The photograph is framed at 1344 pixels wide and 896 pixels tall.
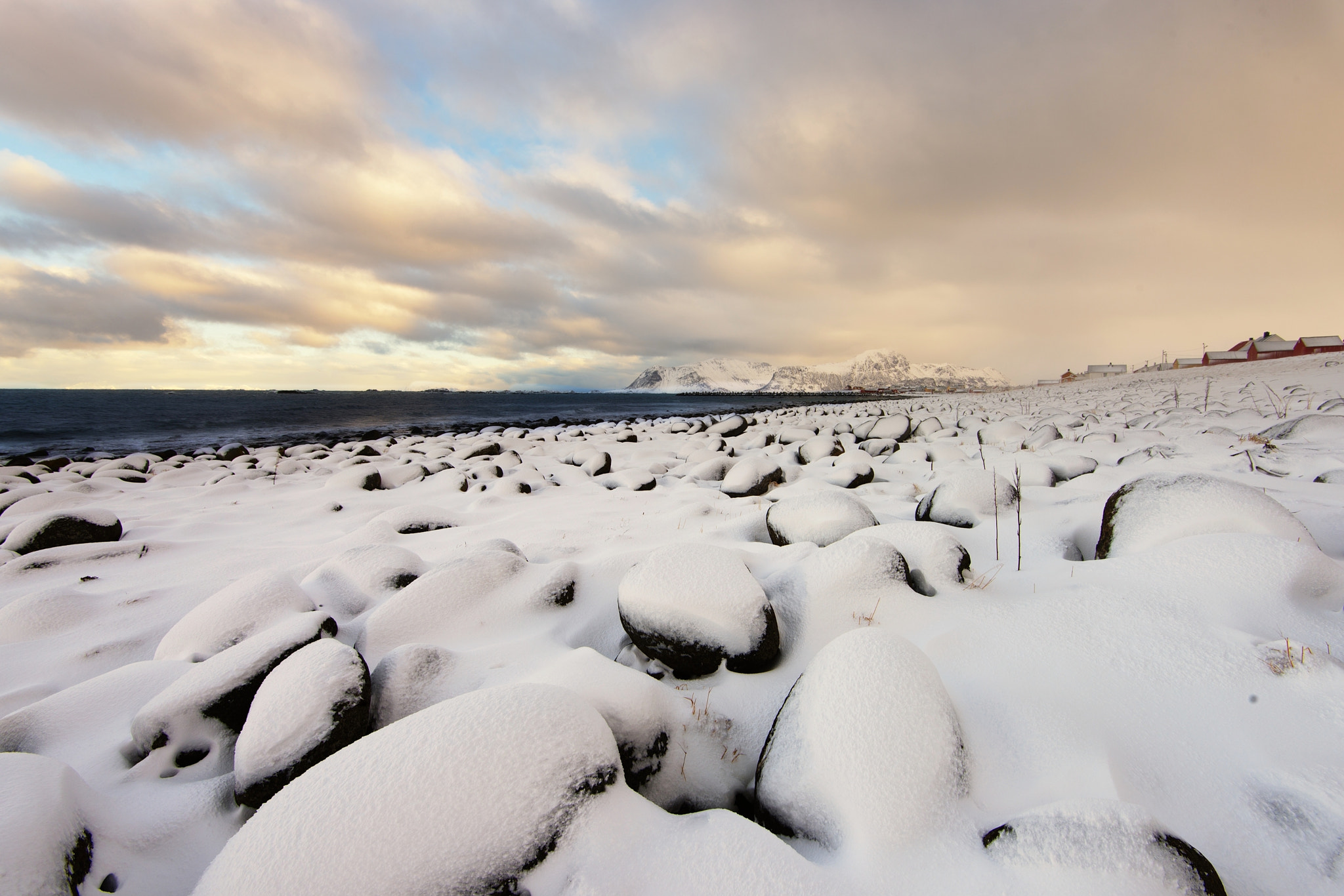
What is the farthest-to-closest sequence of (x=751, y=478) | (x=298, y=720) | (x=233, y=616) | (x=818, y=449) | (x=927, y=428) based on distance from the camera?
(x=927, y=428) → (x=818, y=449) → (x=751, y=478) → (x=233, y=616) → (x=298, y=720)

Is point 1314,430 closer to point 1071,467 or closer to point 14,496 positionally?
point 1071,467

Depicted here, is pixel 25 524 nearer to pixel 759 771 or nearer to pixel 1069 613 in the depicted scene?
pixel 759 771

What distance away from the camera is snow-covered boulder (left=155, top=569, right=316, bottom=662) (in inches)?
78.5

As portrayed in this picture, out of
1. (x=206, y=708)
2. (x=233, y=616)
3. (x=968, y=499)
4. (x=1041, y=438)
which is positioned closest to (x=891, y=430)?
(x=1041, y=438)

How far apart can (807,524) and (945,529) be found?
636mm

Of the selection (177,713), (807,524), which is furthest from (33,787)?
(807,524)

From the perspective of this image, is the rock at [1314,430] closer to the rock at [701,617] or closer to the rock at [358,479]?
the rock at [701,617]

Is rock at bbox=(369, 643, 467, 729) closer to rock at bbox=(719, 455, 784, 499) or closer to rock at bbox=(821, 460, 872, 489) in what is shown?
rock at bbox=(719, 455, 784, 499)

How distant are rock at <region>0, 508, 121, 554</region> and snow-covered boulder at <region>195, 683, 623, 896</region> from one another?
404cm

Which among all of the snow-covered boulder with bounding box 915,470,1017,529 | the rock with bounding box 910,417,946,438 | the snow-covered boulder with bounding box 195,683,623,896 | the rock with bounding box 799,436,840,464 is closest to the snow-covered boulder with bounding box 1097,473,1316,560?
the snow-covered boulder with bounding box 915,470,1017,529

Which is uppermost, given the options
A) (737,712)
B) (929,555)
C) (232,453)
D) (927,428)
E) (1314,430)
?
(1314,430)

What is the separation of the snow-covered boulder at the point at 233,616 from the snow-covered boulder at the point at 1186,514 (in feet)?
11.3

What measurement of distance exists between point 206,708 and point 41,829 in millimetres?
523

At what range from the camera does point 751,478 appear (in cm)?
418
